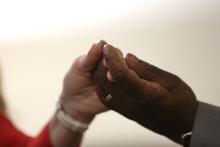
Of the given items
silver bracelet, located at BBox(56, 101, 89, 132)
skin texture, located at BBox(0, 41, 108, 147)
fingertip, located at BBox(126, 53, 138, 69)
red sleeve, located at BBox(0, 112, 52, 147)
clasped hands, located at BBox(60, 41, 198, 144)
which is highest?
fingertip, located at BBox(126, 53, 138, 69)

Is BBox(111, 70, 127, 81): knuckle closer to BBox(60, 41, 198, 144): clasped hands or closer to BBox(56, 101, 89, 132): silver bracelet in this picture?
BBox(60, 41, 198, 144): clasped hands

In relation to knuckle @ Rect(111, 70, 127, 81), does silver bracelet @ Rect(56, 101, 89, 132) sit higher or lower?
lower

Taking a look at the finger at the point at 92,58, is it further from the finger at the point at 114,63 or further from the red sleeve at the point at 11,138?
the red sleeve at the point at 11,138

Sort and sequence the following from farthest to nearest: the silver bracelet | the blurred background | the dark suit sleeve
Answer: the blurred background, the silver bracelet, the dark suit sleeve

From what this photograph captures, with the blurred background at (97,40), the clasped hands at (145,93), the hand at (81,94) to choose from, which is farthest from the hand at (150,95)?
the blurred background at (97,40)

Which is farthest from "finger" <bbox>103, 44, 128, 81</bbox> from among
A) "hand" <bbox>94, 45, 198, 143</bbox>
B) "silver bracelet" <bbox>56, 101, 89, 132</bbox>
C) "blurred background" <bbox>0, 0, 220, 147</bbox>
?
"blurred background" <bbox>0, 0, 220, 147</bbox>

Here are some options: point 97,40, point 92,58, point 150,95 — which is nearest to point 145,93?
point 150,95
